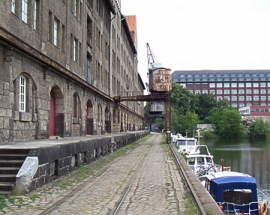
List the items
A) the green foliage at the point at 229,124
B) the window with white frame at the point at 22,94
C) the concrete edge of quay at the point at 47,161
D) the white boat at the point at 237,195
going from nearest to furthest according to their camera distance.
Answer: the concrete edge of quay at the point at 47,161, the white boat at the point at 237,195, the window with white frame at the point at 22,94, the green foliage at the point at 229,124

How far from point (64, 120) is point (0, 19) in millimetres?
8922

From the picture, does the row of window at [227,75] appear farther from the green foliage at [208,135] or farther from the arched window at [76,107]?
the arched window at [76,107]

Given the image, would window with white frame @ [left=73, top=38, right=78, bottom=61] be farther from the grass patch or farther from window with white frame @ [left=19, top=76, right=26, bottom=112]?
the grass patch

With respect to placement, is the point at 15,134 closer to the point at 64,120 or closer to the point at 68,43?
the point at 64,120

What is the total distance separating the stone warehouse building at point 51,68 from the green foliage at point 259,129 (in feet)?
238

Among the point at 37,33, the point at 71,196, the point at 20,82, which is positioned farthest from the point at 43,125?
the point at 71,196

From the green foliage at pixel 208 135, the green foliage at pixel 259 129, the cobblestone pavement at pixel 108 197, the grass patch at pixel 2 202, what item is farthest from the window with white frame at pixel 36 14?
the green foliage at pixel 259 129

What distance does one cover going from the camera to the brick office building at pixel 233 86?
148 meters

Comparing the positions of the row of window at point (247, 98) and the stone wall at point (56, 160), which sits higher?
the row of window at point (247, 98)

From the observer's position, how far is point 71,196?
938cm

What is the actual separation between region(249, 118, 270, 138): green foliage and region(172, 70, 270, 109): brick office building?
157ft

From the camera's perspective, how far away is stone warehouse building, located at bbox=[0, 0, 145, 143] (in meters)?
13.5

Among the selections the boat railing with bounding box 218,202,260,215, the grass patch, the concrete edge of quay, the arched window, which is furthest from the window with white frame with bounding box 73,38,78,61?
the grass patch

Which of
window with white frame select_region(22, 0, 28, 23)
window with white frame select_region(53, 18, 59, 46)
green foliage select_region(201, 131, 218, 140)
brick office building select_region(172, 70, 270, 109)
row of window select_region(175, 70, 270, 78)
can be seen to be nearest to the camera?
window with white frame select_region(22, 0, 28, 23)
